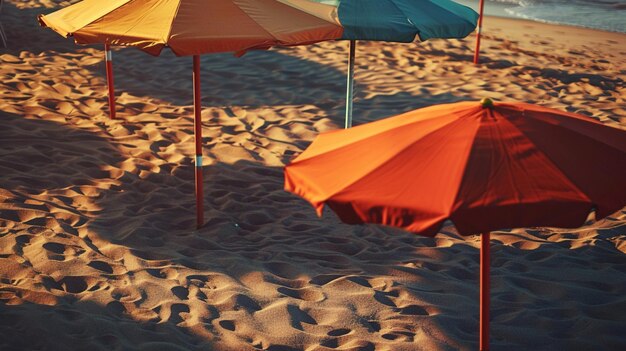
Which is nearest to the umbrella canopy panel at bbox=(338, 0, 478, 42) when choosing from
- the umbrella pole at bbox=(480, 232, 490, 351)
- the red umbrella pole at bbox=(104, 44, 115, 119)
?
the umbrella pole at bbox=(480, 232, 490, 351)

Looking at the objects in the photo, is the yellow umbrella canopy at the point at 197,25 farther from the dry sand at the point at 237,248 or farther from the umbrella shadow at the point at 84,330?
the umbrella shadow at the point at 84,330

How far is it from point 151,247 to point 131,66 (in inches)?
241

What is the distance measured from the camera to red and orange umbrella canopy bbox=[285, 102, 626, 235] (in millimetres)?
2867

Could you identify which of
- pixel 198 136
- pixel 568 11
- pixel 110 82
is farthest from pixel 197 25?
pixel 568 11

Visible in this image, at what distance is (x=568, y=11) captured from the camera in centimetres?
2047

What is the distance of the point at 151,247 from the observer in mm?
5574

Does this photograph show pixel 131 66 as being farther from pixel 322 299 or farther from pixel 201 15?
pixel 322 299

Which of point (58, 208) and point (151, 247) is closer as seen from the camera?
point (151, 247)

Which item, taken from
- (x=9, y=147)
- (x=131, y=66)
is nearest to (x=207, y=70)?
(x=131, y=66)

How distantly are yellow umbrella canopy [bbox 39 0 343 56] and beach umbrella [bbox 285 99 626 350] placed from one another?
1.63 metres

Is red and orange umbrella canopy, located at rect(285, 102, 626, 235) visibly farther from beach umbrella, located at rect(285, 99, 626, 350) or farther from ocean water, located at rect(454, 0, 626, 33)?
ocean water, located at rect(454, 0, 626, 33)

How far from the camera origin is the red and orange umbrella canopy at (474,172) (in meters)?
2.87

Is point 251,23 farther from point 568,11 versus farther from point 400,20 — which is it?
point 568,11

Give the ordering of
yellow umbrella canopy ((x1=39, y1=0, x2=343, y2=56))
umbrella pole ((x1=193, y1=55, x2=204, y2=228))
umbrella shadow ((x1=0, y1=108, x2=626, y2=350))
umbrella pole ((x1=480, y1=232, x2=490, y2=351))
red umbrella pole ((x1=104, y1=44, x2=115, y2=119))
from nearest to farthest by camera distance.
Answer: umbrella pole ((x1=480, y1=232, x2=490, y2=351)) → umbrella shadow ((x1=0, y1=108, x2=626, y2=350)) → yellow umbrella canopy ((x1=39, y1=0, x2=343, y2=56)) → umbrella pole ((x1=193, y1=55, x2=204, y2=228)) → red umbrella pole ((x1=104, y1=44, x2=115, y2=119))
